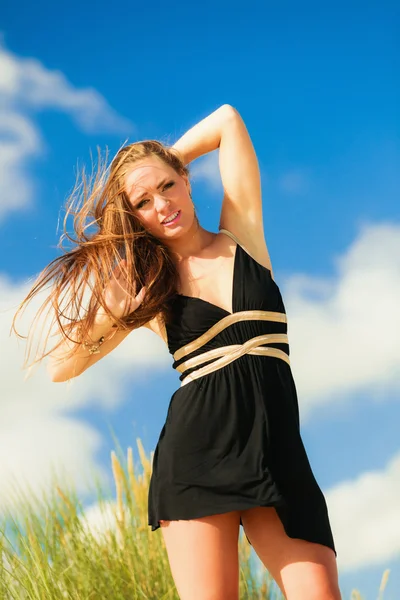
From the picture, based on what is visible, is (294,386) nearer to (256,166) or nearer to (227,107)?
(256,166)

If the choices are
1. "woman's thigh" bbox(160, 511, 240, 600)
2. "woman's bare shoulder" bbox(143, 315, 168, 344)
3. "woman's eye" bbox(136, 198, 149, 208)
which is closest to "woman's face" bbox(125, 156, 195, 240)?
"woman's eye" bbox(136, 198, 149, 208)

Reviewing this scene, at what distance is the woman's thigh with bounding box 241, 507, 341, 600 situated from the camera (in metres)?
2.22

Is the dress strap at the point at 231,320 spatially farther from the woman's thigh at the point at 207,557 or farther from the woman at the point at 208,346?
the woman's thigh at the point at 207,557

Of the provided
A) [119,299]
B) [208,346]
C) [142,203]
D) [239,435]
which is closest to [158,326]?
[119,299]

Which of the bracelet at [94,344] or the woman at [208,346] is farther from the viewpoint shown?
the bracelet at [94,344]

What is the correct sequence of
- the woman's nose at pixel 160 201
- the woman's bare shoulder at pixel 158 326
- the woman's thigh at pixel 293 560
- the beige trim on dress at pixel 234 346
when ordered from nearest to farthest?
the woman's thigh at pixel 293 560 → the beige trim on dress at pixel 234 346 → the woman's nose at pixel 160 201 → the woman's bare shoulder at pixel 158 326

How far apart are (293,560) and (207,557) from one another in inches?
10.0

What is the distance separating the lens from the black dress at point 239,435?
2295 mm

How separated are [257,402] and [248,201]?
740mm

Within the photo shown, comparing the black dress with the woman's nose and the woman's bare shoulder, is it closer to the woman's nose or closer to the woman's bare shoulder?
the woman's bare shoulder

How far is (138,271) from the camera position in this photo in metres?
2.71

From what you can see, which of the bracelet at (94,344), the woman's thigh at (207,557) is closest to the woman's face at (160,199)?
the bracelet at (94,344)

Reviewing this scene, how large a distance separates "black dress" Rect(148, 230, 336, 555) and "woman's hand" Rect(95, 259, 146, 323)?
151 mm

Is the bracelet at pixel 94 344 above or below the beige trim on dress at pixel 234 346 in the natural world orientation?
above
